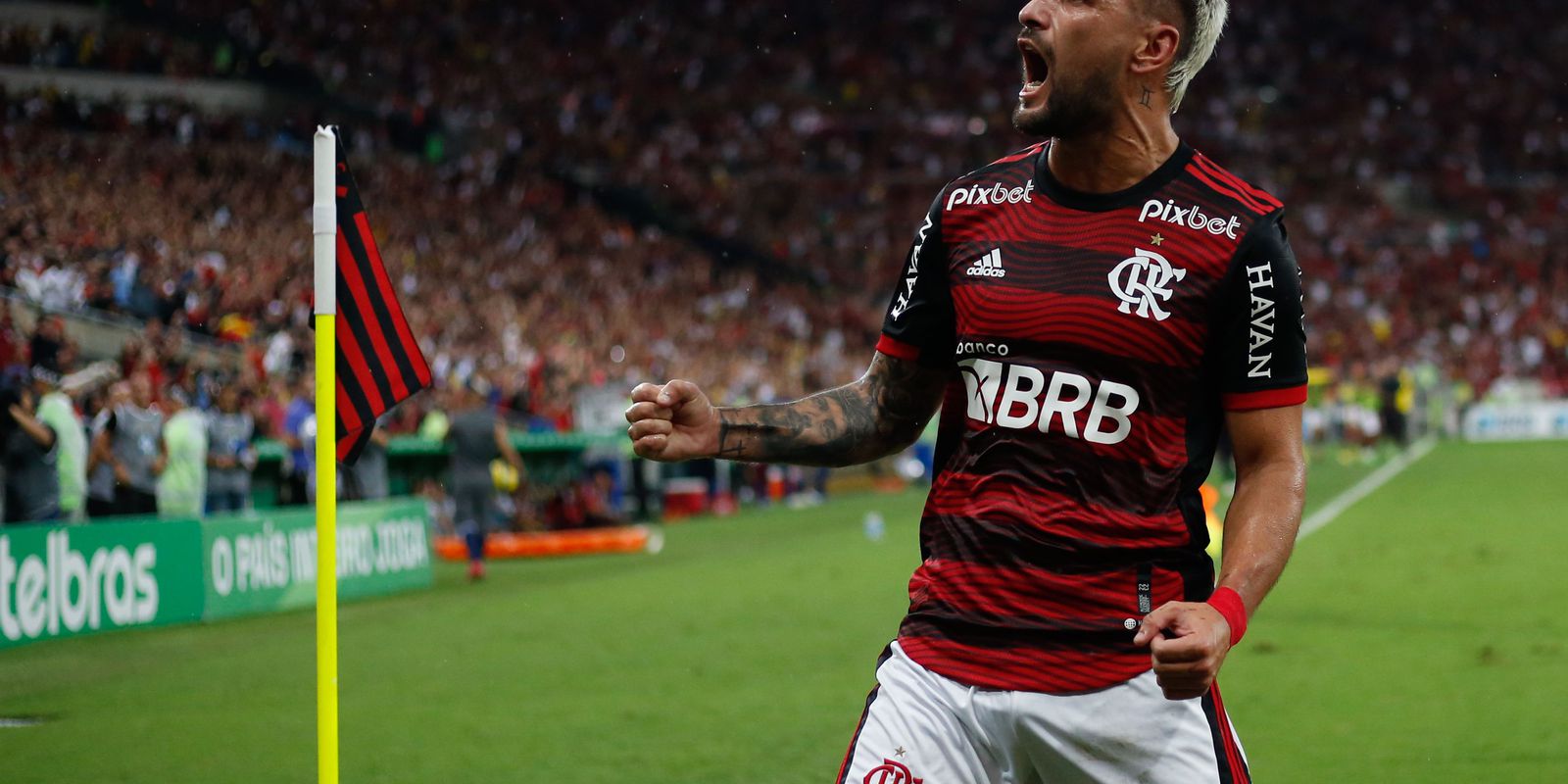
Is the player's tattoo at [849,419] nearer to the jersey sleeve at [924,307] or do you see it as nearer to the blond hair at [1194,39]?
the jersey sleeve at [924,307]

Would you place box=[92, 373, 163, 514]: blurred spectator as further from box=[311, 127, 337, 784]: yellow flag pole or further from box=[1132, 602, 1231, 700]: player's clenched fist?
box=[1132, 602, 1231, 700]: player's clenched fist

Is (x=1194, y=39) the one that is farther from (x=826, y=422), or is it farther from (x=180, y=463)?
(x=180, y=463)

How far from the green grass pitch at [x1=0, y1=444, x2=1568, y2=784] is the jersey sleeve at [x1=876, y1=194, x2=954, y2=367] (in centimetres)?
429

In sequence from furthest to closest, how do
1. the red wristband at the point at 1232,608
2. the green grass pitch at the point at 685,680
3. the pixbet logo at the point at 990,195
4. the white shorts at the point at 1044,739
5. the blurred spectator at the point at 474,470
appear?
the blurred spectator at the point at 474,470 < the green grass pitch at the point at 685,680 < the pixbet logo at the point at 990,195 < the white shorts at the point at 1044,739 < the red wristband at the point at 1232,608

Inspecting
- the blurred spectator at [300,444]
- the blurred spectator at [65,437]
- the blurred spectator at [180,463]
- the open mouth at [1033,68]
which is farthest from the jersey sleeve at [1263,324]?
the blurred spectator at [300,444]

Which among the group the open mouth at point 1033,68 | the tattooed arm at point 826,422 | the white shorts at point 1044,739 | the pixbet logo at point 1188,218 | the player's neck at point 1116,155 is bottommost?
the white shorts at point 1044,739

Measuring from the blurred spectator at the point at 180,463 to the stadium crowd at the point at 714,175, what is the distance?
5.37 metres

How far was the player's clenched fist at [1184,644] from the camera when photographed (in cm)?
271

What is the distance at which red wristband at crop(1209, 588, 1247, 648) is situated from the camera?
287 centimetres

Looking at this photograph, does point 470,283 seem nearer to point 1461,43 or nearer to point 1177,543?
point 1177,543

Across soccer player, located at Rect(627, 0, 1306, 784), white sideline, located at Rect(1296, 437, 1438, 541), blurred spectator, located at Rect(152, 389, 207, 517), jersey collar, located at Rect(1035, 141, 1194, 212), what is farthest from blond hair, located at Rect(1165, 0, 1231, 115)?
blurred spectator, located at Rect(152, 389, 207, 517)

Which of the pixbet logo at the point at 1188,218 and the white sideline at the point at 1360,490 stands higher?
the pixbet logo at the point at 1188,218

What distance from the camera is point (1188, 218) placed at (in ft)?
10.3

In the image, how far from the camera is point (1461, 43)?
181 ft
